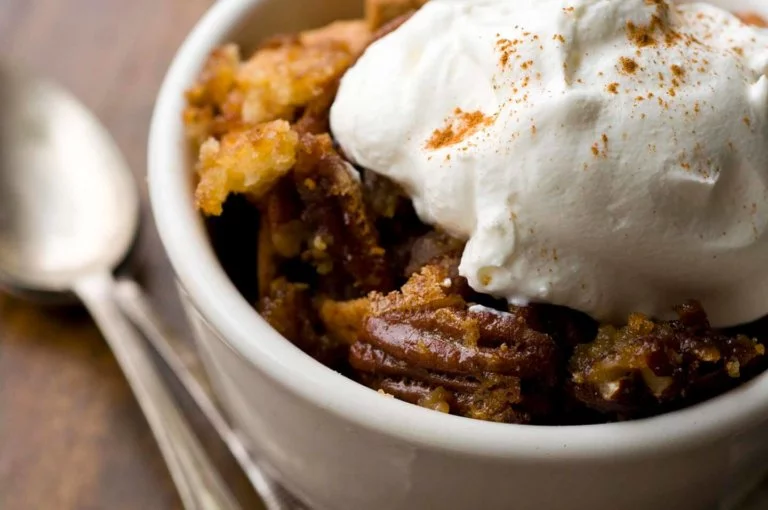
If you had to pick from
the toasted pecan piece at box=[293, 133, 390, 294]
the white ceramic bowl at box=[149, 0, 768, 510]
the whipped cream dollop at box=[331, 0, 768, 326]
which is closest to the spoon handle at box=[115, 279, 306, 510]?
the white ceramic bowl at box=[149, 0, 768, 510]

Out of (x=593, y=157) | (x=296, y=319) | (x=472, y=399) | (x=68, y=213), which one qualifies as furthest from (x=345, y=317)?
(x=68, y=213)

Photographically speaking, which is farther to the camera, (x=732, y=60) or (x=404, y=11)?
(x=404, y=11)

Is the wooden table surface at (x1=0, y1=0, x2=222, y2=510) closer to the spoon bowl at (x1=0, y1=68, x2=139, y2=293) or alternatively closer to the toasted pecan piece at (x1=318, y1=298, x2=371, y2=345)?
the spoon bowl at (x1=0, y1=68, x2=139, y2=293)

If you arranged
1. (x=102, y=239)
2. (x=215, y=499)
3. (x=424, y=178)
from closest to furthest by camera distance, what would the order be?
(x=424, y=178)
(x=215, y=499)
(x=102, y=239)

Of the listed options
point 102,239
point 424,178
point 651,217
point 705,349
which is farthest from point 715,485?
point 102,239

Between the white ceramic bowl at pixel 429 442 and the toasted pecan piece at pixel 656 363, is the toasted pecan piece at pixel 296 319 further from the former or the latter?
the toasted pecan piece at pixel 656 363

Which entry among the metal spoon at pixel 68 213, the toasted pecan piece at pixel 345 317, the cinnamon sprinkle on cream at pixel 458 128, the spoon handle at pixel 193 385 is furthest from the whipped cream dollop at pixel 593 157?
the metal spoon at pixel 68 213

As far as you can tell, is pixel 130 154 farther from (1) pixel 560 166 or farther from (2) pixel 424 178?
(1) pixel 560 166
